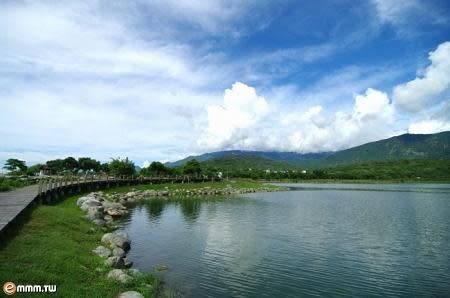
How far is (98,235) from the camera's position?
27.9 meters

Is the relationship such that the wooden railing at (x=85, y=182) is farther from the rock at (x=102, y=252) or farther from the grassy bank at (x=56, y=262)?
the rock at (x=102, y=252)

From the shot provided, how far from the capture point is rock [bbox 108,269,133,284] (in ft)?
56.7

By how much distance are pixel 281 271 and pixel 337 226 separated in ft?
69.9

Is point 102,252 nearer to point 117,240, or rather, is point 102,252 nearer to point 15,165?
point 117,240

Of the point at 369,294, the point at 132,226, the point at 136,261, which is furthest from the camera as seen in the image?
the point at 132,226

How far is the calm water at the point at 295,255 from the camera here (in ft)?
65.9

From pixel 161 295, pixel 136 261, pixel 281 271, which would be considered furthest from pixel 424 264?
pixel 136 261

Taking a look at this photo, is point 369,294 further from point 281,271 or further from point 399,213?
point 399,213

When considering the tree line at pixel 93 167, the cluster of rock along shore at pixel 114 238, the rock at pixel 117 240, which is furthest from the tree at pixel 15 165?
the rock at pixel 117 240

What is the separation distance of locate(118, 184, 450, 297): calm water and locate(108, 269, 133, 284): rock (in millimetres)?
3061

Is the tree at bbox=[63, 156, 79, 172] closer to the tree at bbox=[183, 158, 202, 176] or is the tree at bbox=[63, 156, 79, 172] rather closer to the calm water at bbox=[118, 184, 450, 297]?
the tree at bbox=[183, 158, 202, 176]

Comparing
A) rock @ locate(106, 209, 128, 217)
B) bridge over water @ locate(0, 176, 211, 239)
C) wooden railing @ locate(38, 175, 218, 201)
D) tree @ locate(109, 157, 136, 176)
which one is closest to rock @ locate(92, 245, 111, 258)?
bridge over water @ locate(0, 176, 211, 239)

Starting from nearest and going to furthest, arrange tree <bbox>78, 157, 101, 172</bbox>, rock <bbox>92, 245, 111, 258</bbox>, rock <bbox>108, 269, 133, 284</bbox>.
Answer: rock <bbox>108, 269, 133, 284</bbox>, rock <bbox>92, 245, 111, 258</bbox>, tree <bbox>78, 157, 101, 172</bbox>

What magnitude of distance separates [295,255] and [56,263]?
58.8 ft
